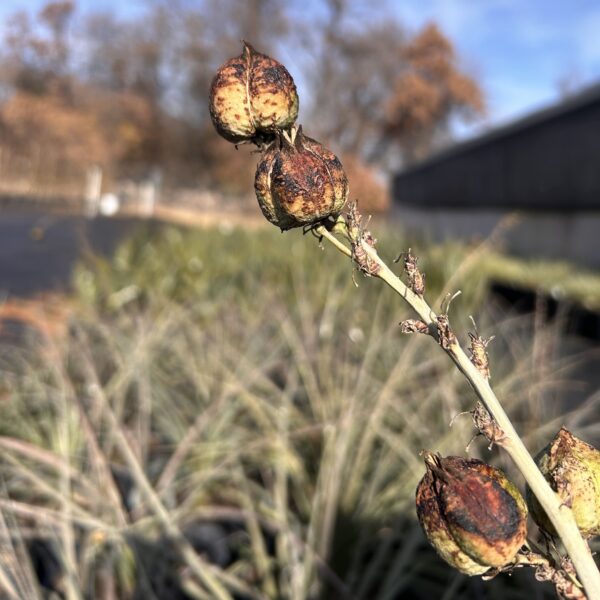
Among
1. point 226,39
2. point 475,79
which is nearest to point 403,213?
point 226,39

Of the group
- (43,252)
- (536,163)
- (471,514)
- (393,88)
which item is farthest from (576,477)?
(393,88)

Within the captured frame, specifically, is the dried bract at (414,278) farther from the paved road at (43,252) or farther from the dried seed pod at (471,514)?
the paved road at (43,252)

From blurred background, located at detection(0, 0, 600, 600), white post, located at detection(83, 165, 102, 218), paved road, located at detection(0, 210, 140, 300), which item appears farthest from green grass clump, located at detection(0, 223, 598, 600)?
white post, located at detection(83, 165, 102, 218)

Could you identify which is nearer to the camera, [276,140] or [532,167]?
[276,140]

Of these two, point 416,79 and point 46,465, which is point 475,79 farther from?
point 46,465

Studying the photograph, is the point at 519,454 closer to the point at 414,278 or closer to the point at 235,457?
the point at 414,278

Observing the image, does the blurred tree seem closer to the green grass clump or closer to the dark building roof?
the dark building roof
